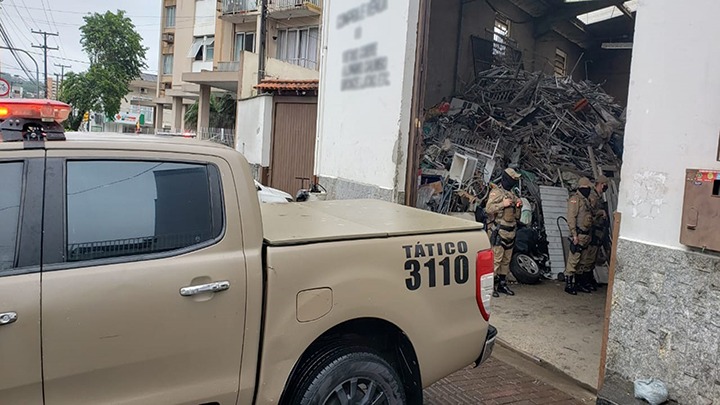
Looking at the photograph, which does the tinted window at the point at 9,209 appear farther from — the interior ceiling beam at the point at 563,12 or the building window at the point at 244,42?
the building window at the point at 244,42

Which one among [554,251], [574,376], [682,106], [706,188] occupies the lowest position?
[574,376]

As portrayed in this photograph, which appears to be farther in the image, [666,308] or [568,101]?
[568,101]

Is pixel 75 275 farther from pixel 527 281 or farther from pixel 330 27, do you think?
pixel 330 27

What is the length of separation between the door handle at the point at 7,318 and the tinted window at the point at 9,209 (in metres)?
0.18

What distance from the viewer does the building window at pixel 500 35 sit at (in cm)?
1452

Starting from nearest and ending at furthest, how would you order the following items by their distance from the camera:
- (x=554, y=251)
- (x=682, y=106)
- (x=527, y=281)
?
(x=682, y=106) < (x=527, y=281) < (x=554, y=251)

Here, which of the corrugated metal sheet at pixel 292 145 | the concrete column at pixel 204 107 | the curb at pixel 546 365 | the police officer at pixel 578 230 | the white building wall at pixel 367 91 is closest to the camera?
the curb at pixel 546 365

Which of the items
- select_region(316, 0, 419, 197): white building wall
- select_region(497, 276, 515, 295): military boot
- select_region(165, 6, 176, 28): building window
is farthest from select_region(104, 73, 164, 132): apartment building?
select_region(497, 276, 515, 295): military boot

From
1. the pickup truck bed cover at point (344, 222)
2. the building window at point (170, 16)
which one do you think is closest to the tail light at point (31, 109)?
the pickup truck bed cover at point (344, 222)

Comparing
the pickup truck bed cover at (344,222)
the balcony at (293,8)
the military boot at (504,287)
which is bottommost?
the military boot at (504,287)

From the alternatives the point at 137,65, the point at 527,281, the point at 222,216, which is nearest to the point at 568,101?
the point at 527,281

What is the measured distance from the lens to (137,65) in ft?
119

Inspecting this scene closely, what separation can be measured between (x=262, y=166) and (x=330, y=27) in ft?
16.4

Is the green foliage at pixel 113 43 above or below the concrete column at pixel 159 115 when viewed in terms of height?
above
